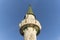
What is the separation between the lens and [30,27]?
27922 mm

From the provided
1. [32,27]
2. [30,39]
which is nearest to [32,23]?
[32,27]

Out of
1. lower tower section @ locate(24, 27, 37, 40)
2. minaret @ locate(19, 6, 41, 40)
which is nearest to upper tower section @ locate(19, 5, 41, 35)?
minaret @ locate(19, 6, 41, 40)

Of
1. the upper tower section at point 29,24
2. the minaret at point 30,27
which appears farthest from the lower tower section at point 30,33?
the upper tower section at point 29,24

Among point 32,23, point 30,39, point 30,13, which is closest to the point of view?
point 30,39

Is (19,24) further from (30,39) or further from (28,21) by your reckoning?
(30,39)

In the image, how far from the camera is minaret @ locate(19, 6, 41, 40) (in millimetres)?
26953

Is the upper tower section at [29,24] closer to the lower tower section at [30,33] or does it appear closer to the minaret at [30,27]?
the minaret at [30,27]

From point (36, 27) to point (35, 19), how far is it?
4.46 feet

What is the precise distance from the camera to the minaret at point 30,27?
2695 cm

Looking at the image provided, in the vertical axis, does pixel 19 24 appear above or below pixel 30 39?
above

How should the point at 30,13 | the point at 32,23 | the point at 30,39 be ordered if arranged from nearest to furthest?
the point at 30,39, the point at 32,23, the point at 30,13

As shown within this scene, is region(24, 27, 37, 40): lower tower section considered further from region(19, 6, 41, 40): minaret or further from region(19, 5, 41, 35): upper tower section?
region(19, 5, 41, 35): upper tower section

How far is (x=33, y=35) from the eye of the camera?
26.9 metres

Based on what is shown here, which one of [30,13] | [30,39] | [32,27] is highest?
[30,13]
